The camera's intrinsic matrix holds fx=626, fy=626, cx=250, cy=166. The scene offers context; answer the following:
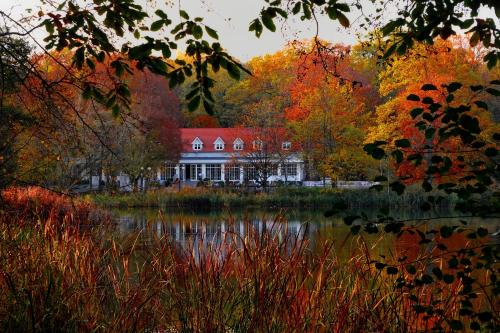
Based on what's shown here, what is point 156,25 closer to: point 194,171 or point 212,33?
point 212,33

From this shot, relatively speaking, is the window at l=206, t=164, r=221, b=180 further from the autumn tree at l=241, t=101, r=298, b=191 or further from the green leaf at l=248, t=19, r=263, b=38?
the green leaf at l=248, t=19, r=263, b=38

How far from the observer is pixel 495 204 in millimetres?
2240

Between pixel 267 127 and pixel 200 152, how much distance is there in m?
20.9

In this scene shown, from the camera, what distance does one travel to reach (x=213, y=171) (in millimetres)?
56094

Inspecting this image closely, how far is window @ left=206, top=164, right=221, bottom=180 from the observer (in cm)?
5588

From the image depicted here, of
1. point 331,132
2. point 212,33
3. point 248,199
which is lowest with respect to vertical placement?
point 248,199

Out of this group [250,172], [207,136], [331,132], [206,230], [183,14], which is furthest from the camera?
[207,136]

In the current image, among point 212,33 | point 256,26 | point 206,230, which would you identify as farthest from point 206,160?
point 212,33

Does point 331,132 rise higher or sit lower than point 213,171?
higher

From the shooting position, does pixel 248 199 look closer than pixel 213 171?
Yes

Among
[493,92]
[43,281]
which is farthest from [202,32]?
[43,281]

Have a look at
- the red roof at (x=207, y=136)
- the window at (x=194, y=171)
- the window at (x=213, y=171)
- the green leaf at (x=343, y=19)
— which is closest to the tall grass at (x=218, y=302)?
the green leaf at (x=343, y=19)

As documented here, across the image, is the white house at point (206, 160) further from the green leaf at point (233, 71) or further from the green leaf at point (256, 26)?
the green leaf at point (233, 71)

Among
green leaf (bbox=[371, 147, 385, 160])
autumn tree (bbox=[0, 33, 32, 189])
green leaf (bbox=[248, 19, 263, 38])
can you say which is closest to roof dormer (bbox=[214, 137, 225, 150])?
autumn tree (bbox=[0, 33, 32, 189])
